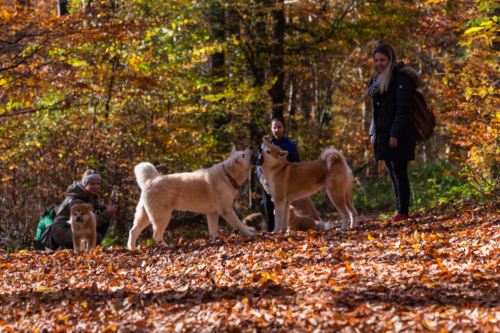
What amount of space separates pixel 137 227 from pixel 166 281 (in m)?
2.89

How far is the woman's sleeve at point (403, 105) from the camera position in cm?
588

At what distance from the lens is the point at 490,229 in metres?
5.09

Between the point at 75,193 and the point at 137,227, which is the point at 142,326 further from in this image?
the point at 75,193

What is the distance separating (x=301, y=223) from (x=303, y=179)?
50.2 inches

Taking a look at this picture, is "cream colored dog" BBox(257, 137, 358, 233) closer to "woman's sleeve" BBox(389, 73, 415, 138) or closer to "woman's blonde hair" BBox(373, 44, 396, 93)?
"woman's sleeve" BBox(389, 73, 415, 138)

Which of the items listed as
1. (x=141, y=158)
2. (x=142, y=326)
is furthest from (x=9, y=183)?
(x=142, y=326)

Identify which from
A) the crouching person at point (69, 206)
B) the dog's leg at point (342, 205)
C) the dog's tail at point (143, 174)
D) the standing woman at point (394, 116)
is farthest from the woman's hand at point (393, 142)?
the crouching person at point (69, 206)

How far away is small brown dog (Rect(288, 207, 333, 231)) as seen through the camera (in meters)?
7.88

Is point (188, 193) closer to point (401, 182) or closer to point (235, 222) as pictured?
point (235, 222)

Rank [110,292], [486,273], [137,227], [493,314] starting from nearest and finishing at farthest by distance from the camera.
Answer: [493,314], [486,273], [110,292], [137,227]

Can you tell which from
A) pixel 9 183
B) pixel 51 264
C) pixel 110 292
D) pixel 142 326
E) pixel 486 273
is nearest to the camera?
pixel 142 326

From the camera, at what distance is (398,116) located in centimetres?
589

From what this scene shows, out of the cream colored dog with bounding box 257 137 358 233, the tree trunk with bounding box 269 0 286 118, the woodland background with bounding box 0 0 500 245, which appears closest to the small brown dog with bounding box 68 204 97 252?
the woodland background with bounding box 0 0 500 245

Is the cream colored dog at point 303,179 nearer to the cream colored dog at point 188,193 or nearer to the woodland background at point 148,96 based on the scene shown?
the cream colored dog at point 188,193
